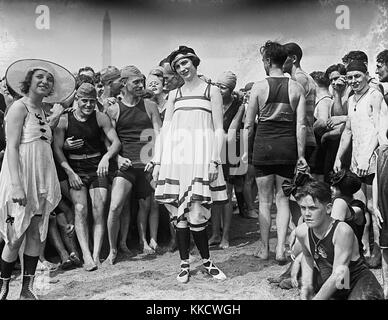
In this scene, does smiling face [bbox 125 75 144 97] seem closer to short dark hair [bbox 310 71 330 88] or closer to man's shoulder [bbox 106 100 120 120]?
man's shoulder [bbox 106 100 120 120]

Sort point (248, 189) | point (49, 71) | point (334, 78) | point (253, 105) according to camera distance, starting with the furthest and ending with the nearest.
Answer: point (248, 189), point (334, 78), point (253, 105), point (49, 71)

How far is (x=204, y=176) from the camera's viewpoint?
400cm

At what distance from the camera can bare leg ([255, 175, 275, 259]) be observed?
4.42m

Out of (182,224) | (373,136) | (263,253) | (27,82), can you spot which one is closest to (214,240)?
(263,253)

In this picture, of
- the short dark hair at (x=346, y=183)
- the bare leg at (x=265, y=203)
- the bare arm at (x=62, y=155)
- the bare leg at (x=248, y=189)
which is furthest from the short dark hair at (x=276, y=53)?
the bare leg at (x=248, y=189)

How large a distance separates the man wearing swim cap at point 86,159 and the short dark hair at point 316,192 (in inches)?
76.7

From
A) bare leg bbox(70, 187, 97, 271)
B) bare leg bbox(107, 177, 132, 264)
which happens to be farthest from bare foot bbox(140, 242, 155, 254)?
bare leg bbox(70, 187, 97, 271)

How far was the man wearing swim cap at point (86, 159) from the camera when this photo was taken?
4.57 m

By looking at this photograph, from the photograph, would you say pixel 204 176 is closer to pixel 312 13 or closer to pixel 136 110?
pixel 136 110

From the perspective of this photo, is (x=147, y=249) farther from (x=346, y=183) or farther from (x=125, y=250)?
(x=346, y=183)

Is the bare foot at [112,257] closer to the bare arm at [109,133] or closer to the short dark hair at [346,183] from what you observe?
the bare arm at [109,133]

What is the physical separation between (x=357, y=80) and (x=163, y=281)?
227 centimetres

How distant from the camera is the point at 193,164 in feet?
13.2
